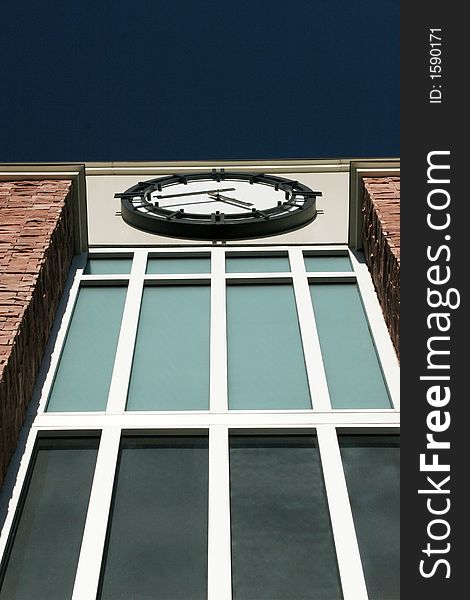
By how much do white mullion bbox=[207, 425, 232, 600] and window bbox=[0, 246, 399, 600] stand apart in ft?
0.04

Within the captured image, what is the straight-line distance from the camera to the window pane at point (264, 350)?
1089cm

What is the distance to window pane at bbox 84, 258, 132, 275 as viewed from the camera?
45.0ft

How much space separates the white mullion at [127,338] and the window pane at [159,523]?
729 millimetres

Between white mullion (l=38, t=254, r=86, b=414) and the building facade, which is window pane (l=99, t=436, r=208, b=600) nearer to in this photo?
the building facade

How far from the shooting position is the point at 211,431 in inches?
403

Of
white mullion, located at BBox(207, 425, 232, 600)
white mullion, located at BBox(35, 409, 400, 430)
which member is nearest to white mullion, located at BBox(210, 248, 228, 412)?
white mullion, located at BBox(35, 409, 400, 430)

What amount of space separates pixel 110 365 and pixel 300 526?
10.5 ft

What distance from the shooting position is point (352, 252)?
14.1m

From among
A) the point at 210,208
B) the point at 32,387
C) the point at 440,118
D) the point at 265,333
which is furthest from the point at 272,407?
the point at 210,208

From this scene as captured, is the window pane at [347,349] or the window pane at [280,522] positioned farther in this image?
the window pane at [347,349]

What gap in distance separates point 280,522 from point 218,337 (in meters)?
3.13

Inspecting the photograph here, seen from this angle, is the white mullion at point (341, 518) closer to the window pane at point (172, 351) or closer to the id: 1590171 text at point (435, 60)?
the window pane at point (172, 351)

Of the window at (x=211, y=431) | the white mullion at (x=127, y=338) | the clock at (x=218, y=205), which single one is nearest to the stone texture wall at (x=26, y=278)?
the window at (x=211, y=431)

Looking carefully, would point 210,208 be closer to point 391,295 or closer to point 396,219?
point 396,219
